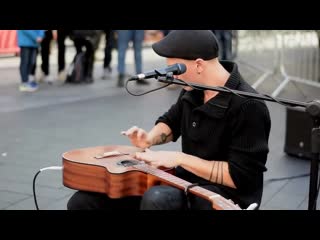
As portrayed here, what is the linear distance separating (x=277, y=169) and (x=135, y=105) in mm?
3107

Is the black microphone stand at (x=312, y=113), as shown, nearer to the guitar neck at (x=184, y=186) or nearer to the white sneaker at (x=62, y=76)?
the guitar neck at (x=184, y=186)

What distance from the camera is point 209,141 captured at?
8.71 ft

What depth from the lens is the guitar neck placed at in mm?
2283

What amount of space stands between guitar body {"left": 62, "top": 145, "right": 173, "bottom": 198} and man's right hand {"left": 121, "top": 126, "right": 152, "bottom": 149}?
0.45ft

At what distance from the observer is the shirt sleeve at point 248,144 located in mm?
2553

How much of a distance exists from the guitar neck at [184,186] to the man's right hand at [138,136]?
0.30m

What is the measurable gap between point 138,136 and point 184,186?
610mm

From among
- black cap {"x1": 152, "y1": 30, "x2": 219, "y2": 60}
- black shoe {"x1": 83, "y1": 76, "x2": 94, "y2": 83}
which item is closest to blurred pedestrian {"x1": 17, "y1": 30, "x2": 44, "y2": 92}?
black shoe {"x1": 83, "y1": 76, "x2": 94, "y2": 83}

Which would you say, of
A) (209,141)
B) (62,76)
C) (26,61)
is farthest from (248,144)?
(62,76)

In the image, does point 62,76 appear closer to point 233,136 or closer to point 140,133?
point 140,133

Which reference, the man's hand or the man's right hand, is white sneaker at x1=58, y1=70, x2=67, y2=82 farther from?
the man's hand

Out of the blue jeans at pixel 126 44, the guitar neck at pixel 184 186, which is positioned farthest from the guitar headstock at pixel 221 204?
the blue jeans at pixel 126 44

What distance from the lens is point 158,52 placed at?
2.71m

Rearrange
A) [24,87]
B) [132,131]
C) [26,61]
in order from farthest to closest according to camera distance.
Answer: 1. [24,87]
2. [26,61]
3. [132,131]
